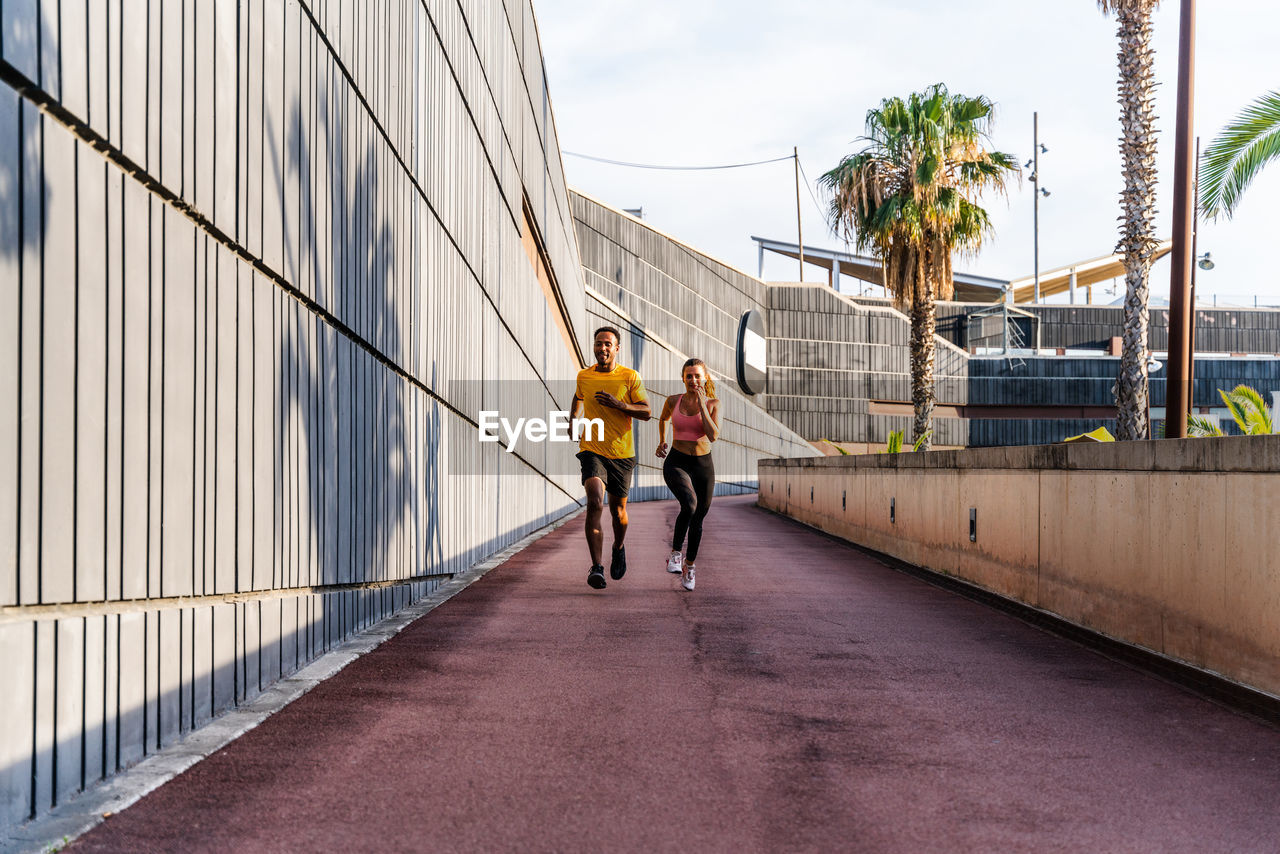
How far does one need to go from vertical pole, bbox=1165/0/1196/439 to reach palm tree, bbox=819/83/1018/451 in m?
13.1

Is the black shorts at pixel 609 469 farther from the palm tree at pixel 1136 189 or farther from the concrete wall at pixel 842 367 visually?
the concrete wall at pixel 842 367

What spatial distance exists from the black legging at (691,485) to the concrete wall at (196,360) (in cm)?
194

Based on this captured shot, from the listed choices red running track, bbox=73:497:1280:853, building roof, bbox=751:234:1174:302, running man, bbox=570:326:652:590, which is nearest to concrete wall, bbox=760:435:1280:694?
red running track, bbox=73:497:1280:853

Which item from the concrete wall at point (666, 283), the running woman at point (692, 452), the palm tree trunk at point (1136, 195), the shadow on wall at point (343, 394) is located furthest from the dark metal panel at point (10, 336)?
the concrete wall at point (666, 283)

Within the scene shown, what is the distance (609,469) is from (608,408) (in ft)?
1.62

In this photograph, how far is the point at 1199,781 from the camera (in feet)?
12.9

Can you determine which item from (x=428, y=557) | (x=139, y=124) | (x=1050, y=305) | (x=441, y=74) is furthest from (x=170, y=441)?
(x=1050, y=305)

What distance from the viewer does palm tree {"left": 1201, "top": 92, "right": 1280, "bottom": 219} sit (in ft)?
46.9

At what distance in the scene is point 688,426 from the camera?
31.9 ft

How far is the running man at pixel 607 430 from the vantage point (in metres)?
8.81

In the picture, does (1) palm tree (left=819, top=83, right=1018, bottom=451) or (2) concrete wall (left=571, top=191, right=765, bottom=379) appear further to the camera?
(2) concrete wall (left=571, top=191, right=765, bottom=379)

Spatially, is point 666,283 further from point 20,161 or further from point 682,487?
point 20,161

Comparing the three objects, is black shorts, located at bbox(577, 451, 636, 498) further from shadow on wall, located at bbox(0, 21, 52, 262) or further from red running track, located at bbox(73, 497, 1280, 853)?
shadow on wall, located at bbox(0, 21, 52, 262)

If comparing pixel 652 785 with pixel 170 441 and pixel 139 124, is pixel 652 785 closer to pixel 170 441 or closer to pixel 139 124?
pixel 170 441
